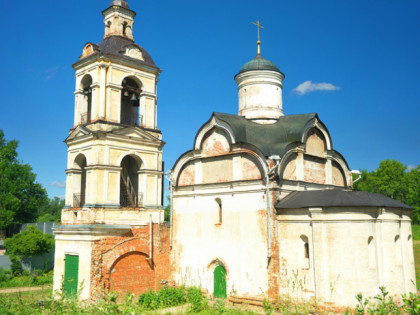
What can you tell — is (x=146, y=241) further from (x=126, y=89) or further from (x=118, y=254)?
(x=126, y=89)

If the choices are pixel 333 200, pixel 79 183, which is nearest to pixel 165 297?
pixel 79 183

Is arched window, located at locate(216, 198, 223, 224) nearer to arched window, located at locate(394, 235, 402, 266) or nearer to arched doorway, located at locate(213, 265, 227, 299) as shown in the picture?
arched doorway, located at locate(213, 265, 227, 299)

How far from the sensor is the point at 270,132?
1533cm

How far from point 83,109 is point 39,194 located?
2289cm

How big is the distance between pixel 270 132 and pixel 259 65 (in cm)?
382

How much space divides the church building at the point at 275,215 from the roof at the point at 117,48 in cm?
422

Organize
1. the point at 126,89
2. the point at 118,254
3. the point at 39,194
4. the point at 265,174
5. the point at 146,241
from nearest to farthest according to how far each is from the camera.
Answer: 1. the point at 265,174
2. the point at 118,254
3. the point at 146,241
4. the point at 126,89
5. the point at 39,194

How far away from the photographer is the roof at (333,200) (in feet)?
39.9

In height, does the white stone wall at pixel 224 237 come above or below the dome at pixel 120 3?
below

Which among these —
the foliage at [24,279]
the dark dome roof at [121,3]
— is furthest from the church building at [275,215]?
the foliage at [24,279]

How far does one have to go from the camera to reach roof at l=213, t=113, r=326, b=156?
14477mm

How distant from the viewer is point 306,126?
49.0 feet

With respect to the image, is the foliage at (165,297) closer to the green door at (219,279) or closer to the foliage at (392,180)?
the green door at (219,279)

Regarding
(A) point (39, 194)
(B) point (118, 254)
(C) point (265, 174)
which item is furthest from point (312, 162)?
(A) point (39, 194)
